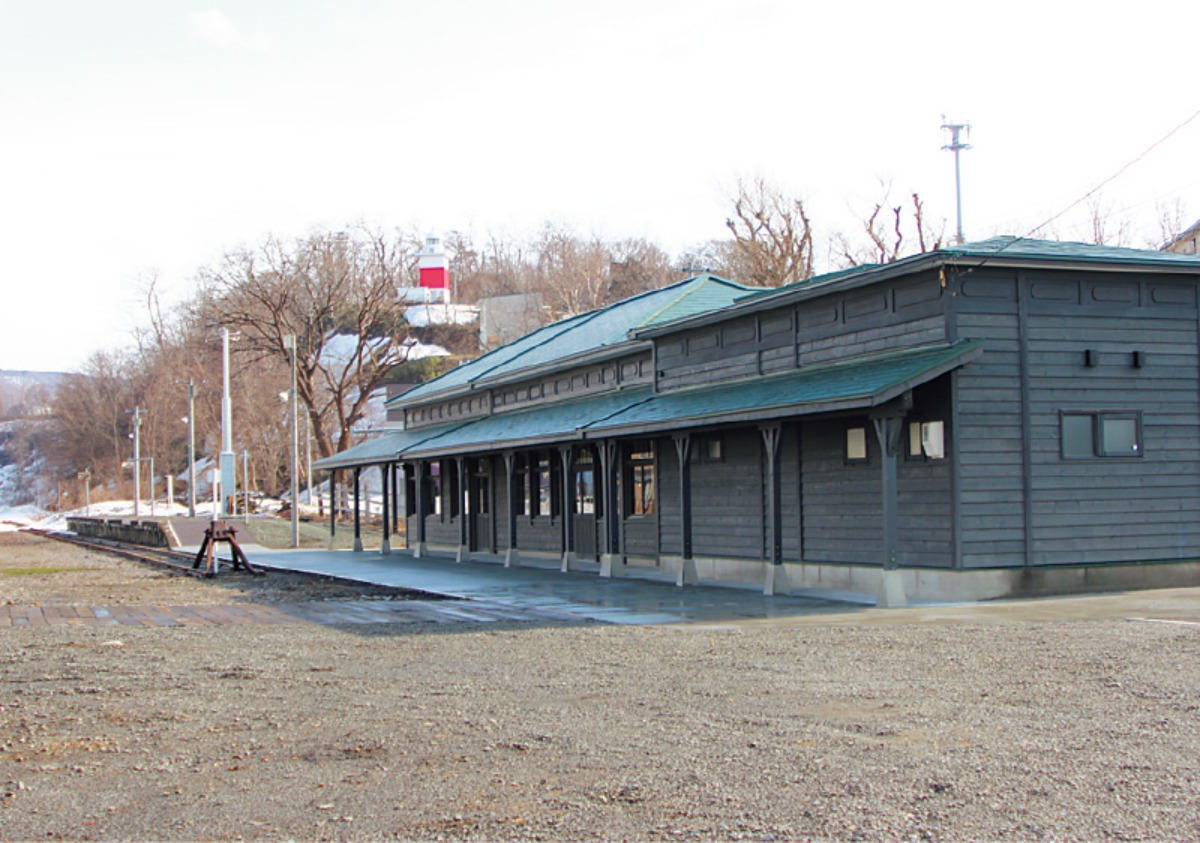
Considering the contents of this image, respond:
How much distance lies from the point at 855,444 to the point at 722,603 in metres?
2.93

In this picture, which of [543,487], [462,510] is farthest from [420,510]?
[543,487]

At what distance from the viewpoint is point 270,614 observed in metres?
16.5

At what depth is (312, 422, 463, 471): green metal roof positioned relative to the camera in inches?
1296

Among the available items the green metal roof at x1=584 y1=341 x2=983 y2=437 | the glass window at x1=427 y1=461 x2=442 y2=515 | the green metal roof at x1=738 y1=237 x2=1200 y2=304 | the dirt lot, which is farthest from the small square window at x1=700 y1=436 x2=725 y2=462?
the glass window at x1=427 y1=461 x2=442 y2=515

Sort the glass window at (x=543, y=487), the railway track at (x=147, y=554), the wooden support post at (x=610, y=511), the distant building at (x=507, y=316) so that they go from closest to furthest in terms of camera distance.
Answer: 1. the wooden support post at (x=610, y=511)
2. the glass window at (x=543, y=487)
3. the railway track at (x=147, y=554)
4. the distant building at (x=507, y=316)

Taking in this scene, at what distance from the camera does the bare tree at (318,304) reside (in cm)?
6200

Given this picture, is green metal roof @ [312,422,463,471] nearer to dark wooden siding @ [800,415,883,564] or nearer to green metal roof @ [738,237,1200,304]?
dark wooden siding @ [800,415,883,564]

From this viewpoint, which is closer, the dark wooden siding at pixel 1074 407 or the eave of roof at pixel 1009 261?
the eave of roof at pixel 1009 261

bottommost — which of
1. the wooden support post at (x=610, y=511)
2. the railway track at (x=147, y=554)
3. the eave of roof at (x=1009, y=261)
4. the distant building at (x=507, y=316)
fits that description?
the railway track at (x=147, y=554)

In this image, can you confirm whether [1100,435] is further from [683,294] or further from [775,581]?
[683,294]

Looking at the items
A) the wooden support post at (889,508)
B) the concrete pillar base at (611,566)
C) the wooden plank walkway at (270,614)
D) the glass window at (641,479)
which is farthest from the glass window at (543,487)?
the wooden support post at (889,508)

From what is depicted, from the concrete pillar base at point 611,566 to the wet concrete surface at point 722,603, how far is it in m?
0.24

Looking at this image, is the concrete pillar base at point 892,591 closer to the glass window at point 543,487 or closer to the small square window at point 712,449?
the small square window at point 712,449

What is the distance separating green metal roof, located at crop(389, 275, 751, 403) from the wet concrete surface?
5.46m
